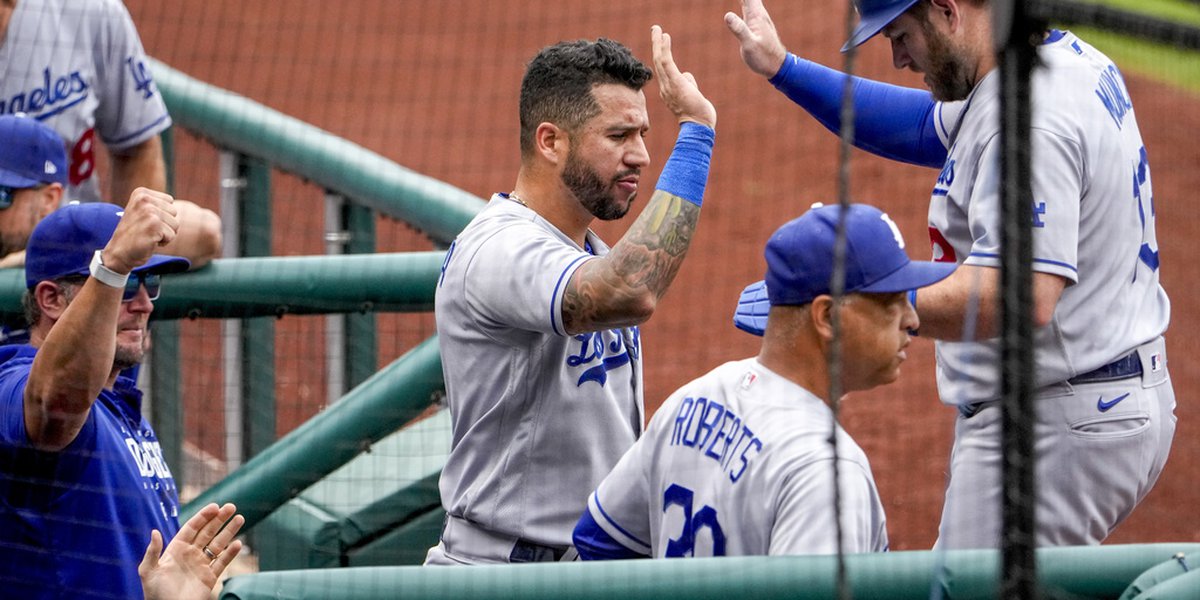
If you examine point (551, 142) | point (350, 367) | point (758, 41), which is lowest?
point (350, 367)

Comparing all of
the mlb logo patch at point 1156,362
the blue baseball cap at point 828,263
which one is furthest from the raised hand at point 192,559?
the mlb logo patch at point 1156,362

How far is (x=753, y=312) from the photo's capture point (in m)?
2.54

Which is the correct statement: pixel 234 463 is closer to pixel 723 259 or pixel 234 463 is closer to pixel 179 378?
pixel 179 378

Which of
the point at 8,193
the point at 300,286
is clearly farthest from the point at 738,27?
the point at 8,193

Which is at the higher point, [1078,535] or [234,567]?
[1078,535]

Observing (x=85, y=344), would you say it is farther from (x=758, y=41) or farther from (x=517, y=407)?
(x=758, y=41)

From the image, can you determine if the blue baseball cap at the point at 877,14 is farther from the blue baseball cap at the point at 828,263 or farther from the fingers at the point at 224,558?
the fingers at the point at 224,558

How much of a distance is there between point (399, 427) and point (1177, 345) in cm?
415

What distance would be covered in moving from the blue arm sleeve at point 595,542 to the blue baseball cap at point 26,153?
176 centimetres

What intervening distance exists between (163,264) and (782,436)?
147cm

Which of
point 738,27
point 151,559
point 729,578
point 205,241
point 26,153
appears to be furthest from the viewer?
point 26,153

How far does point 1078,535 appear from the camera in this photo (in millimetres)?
2621

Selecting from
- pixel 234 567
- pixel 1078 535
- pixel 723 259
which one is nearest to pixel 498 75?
pixel 723 259

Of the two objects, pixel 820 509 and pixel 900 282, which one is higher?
pixel 900 282
